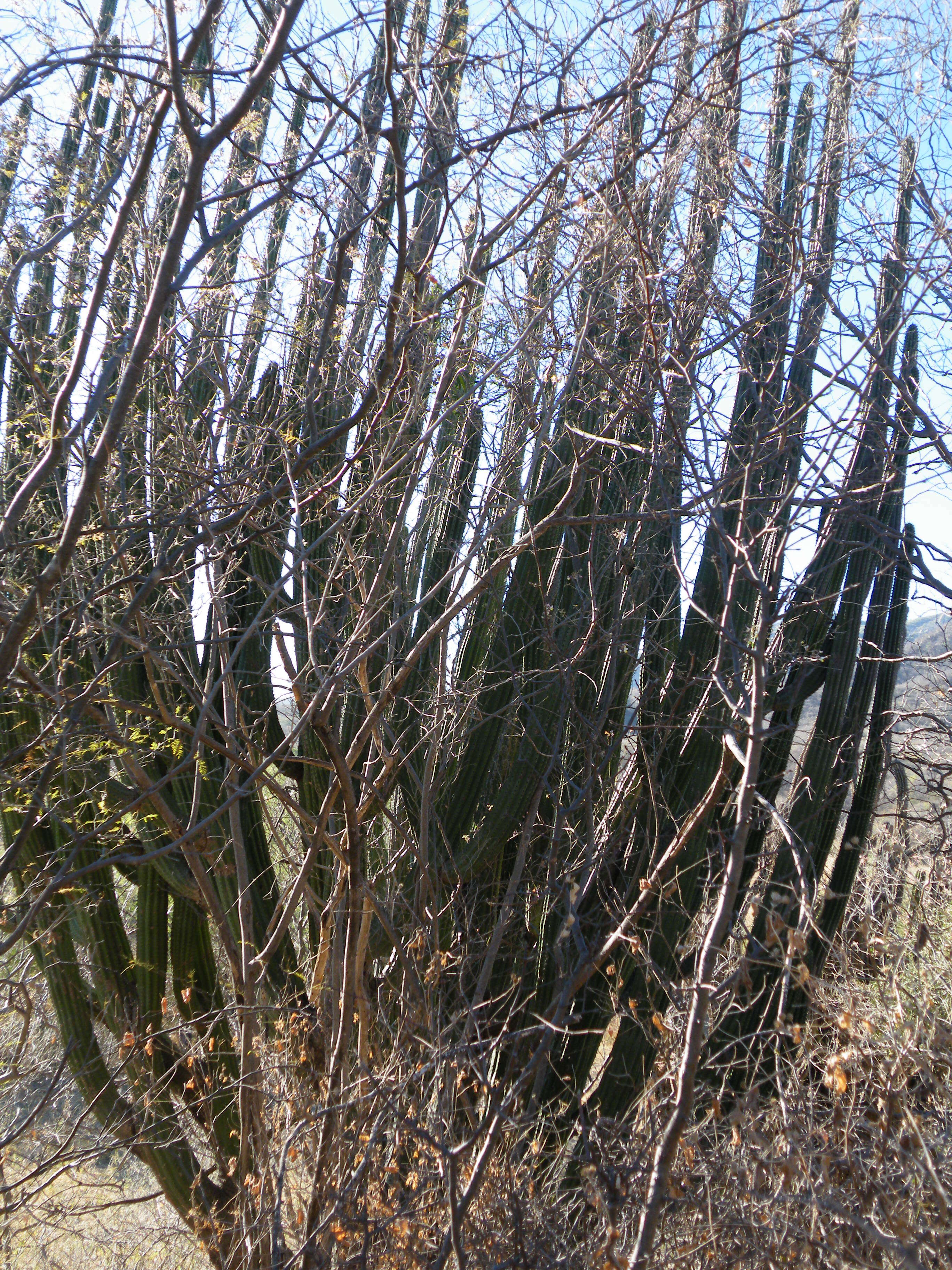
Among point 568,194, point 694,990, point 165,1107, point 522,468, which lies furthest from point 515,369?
point 165,1107

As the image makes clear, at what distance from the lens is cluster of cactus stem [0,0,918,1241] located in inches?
118

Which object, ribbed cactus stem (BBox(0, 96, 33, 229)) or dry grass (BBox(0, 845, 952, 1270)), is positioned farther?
ribbed cactus stem (BBox(0, 96, 33, 229))

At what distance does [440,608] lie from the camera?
5.04 metres

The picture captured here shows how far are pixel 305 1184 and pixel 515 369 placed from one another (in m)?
3.26

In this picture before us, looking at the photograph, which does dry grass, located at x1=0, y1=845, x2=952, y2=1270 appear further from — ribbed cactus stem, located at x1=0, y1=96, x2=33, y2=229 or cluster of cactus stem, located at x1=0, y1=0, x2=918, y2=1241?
ribbed cactus stem, located at x1=0, y1=96, x2=33, y2=229

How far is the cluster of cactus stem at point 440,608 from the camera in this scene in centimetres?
299

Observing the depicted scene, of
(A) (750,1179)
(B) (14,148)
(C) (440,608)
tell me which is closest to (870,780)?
(C) (440,608)

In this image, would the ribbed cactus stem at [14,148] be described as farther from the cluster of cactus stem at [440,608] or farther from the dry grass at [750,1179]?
the dry grass at [750,1179]

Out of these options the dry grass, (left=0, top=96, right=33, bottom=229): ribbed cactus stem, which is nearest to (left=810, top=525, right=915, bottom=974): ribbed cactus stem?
the dry grass

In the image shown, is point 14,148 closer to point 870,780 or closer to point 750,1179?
point 750,1179

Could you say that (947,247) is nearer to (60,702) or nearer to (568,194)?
(568,194)

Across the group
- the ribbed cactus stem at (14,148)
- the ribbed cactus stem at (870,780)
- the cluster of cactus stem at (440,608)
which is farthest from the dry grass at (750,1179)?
the ribbed cactus stem at (14,148)

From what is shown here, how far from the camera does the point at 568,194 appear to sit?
3.57 metres

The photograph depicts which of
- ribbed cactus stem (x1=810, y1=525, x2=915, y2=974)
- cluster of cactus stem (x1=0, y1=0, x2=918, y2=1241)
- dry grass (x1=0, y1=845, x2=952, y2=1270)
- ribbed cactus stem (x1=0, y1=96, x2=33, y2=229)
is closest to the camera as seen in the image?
dry grass (x1=0, y1=845, x2=952, y2=1270)
